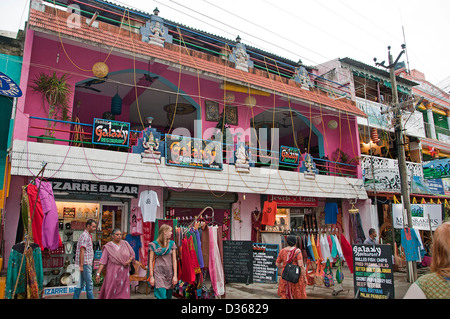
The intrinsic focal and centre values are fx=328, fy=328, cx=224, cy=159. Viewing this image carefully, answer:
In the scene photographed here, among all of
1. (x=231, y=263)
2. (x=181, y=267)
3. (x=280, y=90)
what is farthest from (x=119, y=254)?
(x=280, y=90)

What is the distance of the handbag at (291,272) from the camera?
21.3 ft

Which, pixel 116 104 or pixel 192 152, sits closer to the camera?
pixel 192 152

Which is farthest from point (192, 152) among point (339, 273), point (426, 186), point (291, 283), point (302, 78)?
point (426, 186)

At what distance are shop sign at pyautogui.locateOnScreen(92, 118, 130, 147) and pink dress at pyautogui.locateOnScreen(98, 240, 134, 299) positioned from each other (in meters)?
3.86

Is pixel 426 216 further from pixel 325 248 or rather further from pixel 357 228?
pixel 325 248

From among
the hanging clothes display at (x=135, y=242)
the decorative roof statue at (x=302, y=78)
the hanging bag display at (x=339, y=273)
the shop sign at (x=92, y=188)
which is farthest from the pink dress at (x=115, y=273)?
the decorative roof statue at (x=302, y=78)

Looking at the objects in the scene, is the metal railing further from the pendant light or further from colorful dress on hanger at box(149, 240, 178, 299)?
colorful dress on hanger at box(149, 240, 178, 299)

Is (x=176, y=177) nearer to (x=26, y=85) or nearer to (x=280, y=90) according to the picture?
(x=26, y=85)

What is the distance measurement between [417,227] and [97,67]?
12249 mm

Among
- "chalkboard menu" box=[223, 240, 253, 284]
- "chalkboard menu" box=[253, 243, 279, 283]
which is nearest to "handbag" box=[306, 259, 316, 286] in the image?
"chalkboard menu" box=[253, 243, 279, 283]

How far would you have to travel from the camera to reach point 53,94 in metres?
9.27

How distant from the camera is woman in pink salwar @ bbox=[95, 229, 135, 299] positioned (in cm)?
613

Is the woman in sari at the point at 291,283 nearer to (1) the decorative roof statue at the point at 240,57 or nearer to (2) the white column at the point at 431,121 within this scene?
(1) the decorative roof statue at the point at 240,57

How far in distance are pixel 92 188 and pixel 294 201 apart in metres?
8.54
